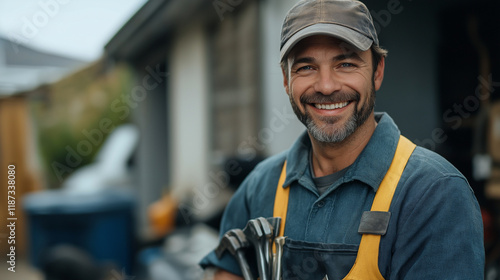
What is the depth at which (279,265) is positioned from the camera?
136 cm

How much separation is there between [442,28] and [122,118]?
5.78 meters

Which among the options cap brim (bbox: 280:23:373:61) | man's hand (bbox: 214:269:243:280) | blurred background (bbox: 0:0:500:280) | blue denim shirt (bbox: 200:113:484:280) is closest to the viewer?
blue denim shirt (bbox: 200:113:484:280)

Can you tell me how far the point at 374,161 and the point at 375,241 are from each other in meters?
0.22

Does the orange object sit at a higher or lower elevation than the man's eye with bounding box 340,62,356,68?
lower

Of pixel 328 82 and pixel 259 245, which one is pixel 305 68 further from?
pixel 259 245

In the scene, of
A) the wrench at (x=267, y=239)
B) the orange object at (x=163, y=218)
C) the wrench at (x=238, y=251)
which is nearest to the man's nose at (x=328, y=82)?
the wrench at (x=267, y=239)

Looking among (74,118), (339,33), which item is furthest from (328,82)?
(74,118)

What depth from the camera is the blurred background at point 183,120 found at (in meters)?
2.61

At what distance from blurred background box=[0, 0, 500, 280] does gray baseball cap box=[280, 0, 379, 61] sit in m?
1.11

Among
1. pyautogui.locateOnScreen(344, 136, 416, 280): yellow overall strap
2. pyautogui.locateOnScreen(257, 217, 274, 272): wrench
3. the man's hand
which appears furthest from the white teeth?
the man's hand

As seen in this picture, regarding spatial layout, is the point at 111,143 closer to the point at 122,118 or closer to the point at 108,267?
the point at 122,118

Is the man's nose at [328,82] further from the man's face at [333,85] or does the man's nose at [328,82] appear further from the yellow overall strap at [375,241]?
the yellow overall strap at [375,241]

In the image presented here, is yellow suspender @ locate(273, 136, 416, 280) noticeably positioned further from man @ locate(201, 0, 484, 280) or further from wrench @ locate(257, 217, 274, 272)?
wrench @ locate(257, 217, 274, 272)

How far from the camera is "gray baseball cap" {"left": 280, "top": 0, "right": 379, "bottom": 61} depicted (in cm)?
127
